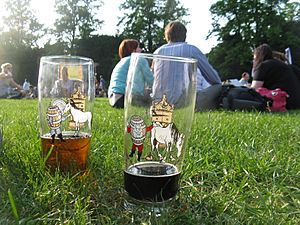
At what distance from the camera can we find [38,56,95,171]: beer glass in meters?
1.26

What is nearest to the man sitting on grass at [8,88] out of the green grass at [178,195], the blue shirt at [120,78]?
the blue shirt at [120,78]

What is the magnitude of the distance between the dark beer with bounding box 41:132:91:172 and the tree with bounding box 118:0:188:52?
3663cm

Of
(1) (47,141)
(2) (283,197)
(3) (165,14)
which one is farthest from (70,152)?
(3) (165,14)

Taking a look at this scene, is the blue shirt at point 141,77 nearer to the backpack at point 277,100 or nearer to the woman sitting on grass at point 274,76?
the backpack at point 277,100

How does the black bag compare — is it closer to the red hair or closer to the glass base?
the red hair

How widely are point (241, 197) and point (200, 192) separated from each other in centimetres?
14

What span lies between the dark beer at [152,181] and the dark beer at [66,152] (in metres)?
0.25

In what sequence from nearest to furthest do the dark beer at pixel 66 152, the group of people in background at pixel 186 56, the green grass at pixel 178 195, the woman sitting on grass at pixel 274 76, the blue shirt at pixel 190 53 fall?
the green grass at pixel 178 195
the dark beer at pixel 66 152
the blue shirt at pixel 190 53
the group of people in background at pixel 186 56
the woman sitting on grass at pixel 274 76

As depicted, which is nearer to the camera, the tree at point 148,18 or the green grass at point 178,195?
the green grass at point 178,195

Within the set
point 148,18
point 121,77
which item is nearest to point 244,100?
point 121,77

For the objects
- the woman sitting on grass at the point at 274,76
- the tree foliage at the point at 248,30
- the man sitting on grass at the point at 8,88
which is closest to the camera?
the woman sitting on grass at the point at 274,76

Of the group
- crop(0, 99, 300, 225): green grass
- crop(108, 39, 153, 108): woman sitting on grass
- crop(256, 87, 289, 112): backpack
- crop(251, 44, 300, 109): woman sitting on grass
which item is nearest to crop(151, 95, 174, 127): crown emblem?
crop(0, 99, 300, 225): green grass

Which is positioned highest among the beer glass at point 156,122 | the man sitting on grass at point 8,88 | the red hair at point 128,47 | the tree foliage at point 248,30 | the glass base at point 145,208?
the tree foliage at point 248,30

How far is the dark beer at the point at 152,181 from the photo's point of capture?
1.06 m
